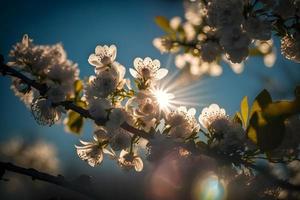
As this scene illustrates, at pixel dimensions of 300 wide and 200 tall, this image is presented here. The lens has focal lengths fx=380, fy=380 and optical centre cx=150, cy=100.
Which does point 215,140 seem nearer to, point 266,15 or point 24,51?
point 266,15

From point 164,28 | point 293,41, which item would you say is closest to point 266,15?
point 293,41

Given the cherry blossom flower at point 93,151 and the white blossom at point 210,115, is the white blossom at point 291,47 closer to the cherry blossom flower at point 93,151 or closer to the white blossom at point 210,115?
the white blossom at point 210,115

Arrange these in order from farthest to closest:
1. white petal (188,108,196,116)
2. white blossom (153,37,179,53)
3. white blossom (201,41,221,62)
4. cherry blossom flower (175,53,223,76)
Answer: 1. white blossom (153,37,179,53)
2. cherry blossom flower (175,53,223,76)
3. white blossom (201,41,221,62)
4. white petal (188,108,196,116)

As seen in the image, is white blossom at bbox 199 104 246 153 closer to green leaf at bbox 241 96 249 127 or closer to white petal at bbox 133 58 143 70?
green leaf at bbox 241 96 249 127

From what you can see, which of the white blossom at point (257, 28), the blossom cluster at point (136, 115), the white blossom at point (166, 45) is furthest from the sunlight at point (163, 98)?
the white blossom at point (166, 45)

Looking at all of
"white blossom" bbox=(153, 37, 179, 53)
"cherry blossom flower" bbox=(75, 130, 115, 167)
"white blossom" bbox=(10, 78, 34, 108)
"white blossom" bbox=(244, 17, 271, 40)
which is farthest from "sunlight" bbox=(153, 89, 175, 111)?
"white blossom" bbox=(153, 37, 179, 53)

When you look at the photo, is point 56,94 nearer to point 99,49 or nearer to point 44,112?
point 44,112
